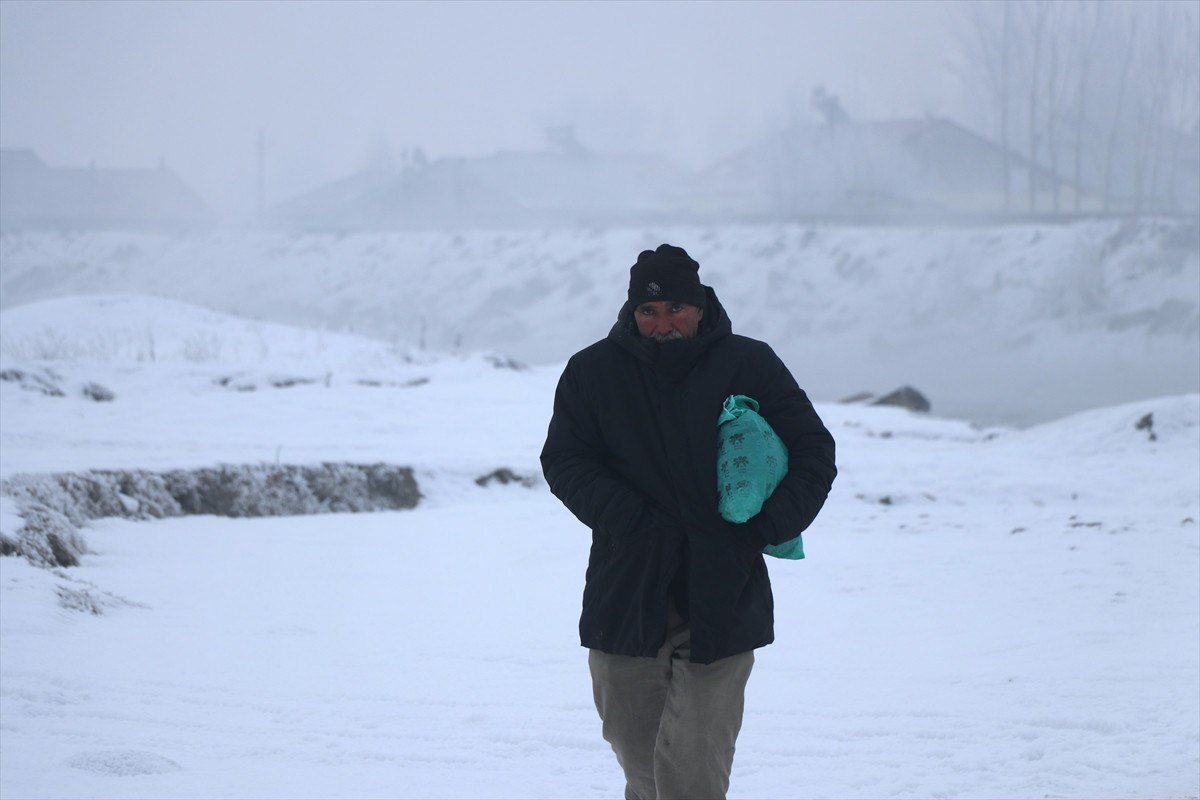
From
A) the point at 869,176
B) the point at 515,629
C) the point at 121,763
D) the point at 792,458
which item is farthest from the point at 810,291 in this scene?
the point at 792,458

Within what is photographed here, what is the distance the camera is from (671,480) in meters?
3.01

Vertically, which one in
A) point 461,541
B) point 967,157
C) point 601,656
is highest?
point 967,157

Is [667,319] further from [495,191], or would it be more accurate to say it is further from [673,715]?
[495,191]

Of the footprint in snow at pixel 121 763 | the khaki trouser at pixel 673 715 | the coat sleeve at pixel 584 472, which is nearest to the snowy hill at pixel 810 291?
the footprint in snow at pixel 121 763

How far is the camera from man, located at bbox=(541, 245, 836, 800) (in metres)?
2.94

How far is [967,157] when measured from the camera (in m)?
38.7

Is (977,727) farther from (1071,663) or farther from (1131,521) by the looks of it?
(1131,521)

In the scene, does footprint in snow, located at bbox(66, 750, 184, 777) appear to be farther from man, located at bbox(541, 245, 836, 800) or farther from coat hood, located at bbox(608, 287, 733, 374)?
coat hood, located at bbox(608, 287, 733, 374)

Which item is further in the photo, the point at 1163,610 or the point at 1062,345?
the point at 1062,345

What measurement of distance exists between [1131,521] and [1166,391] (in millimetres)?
14019

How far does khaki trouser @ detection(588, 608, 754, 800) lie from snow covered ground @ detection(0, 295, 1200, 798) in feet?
4.24

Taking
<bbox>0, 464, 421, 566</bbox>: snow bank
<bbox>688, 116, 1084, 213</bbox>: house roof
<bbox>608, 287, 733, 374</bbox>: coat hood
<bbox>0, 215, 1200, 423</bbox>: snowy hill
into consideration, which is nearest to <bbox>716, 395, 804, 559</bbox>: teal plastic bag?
<bbox>608, 287, 733, 374</bbox>: coat hood

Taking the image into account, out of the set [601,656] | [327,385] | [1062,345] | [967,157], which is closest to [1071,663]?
[601,656]

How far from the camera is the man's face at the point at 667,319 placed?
3045mm
